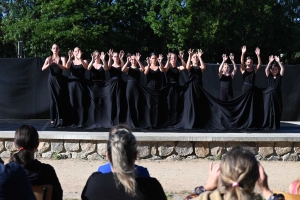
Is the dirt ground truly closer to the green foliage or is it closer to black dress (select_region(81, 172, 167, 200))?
black dress (select_region(81, 172, 167, 200))

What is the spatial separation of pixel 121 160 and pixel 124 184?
Answer: 177 millimetres

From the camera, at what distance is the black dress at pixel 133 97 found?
11.7 m

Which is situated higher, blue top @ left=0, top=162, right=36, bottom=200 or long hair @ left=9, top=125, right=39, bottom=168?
long hair @ left=9, top=125, right=39, bottom=168

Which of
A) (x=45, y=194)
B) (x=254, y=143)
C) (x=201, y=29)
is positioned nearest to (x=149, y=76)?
(x=254, y=143)

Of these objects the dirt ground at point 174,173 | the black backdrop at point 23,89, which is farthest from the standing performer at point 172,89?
the black backdrop at point 23,89

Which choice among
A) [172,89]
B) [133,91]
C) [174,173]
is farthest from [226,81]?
[174,173]

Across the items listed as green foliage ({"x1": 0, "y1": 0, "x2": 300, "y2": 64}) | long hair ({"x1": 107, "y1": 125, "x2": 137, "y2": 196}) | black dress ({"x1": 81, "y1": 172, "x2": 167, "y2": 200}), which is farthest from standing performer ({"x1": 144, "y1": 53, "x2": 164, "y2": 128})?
green foliage ({"x1": 0, "y1": 0, "x2": 300, "y2": 64})

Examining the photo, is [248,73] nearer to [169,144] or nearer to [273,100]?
[273,100]

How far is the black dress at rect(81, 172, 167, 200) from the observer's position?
3.69 meters

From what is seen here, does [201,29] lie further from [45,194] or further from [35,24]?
[45,194]

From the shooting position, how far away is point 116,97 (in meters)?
11.8

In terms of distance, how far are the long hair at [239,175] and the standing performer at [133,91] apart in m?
8.56

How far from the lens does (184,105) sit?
39.3ft

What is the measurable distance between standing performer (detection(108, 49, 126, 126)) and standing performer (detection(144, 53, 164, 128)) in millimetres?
587
